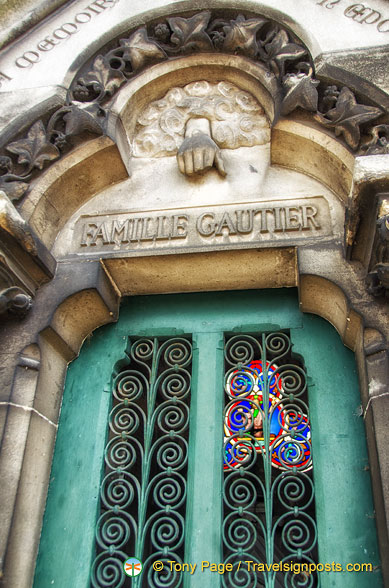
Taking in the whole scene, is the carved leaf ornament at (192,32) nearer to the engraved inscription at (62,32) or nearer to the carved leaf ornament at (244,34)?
the carved leaf ornament at (244,34)

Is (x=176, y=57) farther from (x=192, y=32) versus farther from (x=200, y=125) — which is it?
(x=200, y=125)

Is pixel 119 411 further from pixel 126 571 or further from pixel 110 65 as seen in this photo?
pixel 110 65

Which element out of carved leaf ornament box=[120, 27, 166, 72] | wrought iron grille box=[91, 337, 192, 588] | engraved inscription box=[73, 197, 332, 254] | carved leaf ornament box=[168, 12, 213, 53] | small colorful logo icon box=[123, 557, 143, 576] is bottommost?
small colorful logo icon box=[123, 557, 143, 576]

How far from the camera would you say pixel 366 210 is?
2.68 m

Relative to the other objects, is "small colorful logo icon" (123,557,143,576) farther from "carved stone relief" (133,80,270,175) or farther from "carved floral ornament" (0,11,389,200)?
"carved stone relief" (133,80,270,175)

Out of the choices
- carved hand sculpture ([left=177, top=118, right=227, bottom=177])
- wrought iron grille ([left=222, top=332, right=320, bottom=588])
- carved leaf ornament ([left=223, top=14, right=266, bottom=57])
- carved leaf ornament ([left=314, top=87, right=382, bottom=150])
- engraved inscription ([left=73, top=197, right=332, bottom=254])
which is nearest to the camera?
wrought iron grille ([left=222, top=332, right=320, bottom=588])

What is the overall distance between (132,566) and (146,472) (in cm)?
43

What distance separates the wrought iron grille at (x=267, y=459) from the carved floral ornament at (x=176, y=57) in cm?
125

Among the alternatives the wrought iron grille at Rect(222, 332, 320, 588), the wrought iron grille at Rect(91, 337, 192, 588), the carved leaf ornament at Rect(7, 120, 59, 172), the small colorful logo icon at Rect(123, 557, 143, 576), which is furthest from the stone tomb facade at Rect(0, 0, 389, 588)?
the small colorful logo icon at Rect(123, 557, 143, 576)

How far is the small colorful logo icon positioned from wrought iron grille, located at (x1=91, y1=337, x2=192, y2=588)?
2cm

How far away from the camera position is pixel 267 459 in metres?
2.76

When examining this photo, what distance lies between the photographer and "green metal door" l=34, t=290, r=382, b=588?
258 centimetres

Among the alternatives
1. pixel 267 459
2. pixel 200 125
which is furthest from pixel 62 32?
pixel 267 459

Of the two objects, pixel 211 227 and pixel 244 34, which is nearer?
pixel 211 227
